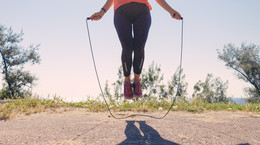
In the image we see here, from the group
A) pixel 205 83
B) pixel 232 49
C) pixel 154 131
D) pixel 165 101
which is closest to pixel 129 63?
pixel 154 131

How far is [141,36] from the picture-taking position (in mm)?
3730

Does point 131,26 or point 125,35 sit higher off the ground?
point 131,26

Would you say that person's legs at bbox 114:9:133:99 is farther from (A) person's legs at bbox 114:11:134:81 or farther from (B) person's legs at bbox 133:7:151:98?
(B) person's legs at bbox 133:7:151:98

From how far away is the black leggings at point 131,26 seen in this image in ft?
12.1

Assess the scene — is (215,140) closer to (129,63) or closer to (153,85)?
(129,63)

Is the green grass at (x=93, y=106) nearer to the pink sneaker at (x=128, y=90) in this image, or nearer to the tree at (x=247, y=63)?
the pink sneaker at (x=128, y=90)

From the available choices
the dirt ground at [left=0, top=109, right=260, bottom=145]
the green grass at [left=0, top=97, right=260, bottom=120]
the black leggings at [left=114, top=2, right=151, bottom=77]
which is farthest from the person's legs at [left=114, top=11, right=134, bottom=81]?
the green grass at [left=0, top=97, right=260, bottom=120]

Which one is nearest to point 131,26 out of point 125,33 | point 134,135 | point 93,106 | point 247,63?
point 125,33

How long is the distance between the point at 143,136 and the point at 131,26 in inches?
83.2

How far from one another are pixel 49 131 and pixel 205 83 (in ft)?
124

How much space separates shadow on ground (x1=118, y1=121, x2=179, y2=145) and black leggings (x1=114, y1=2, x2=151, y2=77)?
4.90ft

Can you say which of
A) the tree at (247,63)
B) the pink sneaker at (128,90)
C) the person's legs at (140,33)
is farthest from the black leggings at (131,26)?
the tree at (247,63)

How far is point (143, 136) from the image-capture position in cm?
237

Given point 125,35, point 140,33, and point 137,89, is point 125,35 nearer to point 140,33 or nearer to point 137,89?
point 140,33
